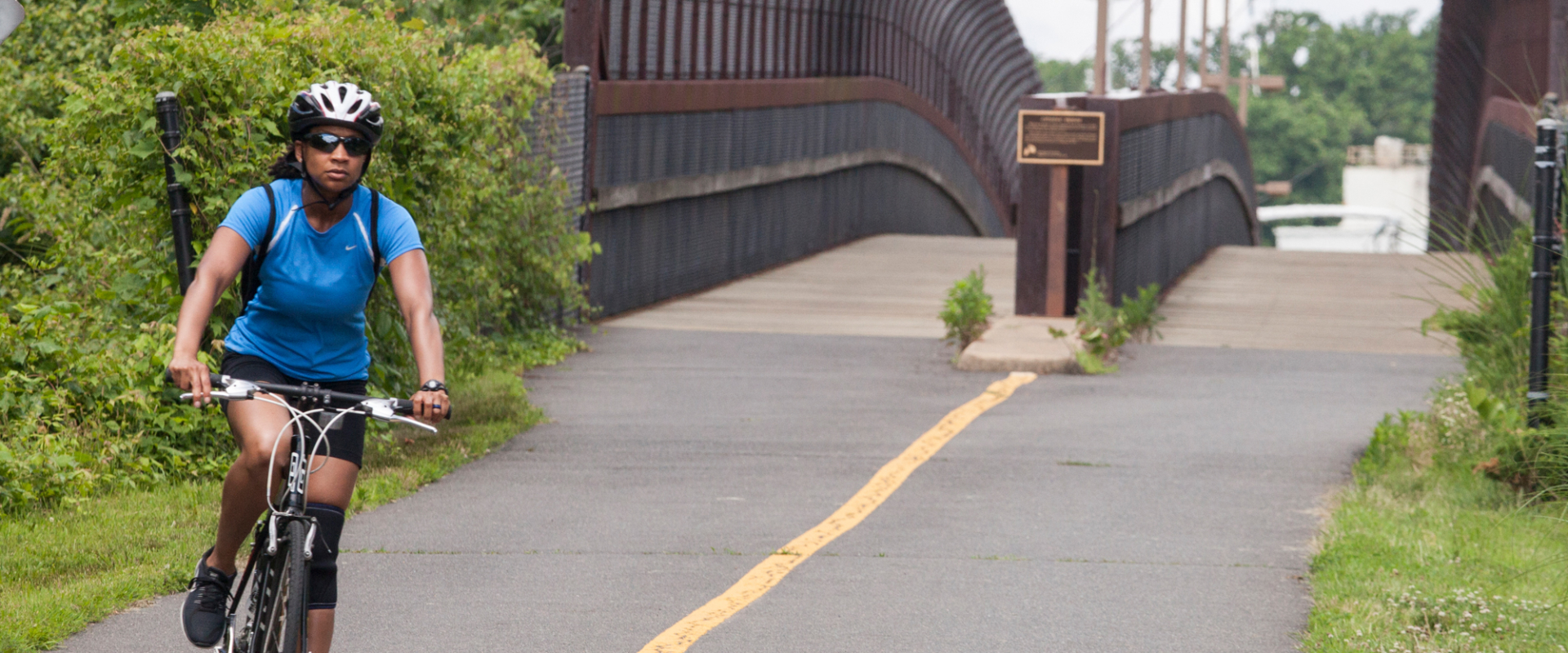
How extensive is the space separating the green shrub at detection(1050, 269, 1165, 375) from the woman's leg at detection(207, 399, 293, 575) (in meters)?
9.15

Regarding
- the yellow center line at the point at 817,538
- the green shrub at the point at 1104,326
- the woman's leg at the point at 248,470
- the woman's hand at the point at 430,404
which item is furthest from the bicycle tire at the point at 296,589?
the green shrub at the point at 1104,326

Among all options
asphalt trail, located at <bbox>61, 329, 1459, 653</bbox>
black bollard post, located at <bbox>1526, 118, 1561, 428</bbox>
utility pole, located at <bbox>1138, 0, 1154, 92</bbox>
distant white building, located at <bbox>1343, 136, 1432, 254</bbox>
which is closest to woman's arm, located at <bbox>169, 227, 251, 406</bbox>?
asphalt trail, located at <bbox>61, 329, 1459, 653</bbox>

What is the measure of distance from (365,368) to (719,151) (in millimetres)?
14601

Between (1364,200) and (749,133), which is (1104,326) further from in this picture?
(1364,200)

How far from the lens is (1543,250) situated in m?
8.03

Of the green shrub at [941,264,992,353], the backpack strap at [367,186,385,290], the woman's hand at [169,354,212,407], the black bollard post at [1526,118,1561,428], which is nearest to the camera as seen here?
the woman's hand at [169,354,212,407]

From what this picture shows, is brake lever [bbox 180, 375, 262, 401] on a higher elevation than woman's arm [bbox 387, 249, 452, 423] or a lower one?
lower

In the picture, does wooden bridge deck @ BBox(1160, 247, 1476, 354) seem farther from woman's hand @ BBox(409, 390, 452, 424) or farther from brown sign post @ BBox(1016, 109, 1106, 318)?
woman's hand @ BBox(409, 390, 452, 424)

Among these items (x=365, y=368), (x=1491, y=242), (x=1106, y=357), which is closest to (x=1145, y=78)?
(x=1106, y=357)

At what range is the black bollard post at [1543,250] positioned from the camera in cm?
805

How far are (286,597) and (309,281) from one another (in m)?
0.82

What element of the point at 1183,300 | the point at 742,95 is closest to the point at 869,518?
the point at 1183,300

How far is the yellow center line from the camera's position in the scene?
20.0 ft

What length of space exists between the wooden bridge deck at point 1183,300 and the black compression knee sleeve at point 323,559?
30.8ft
